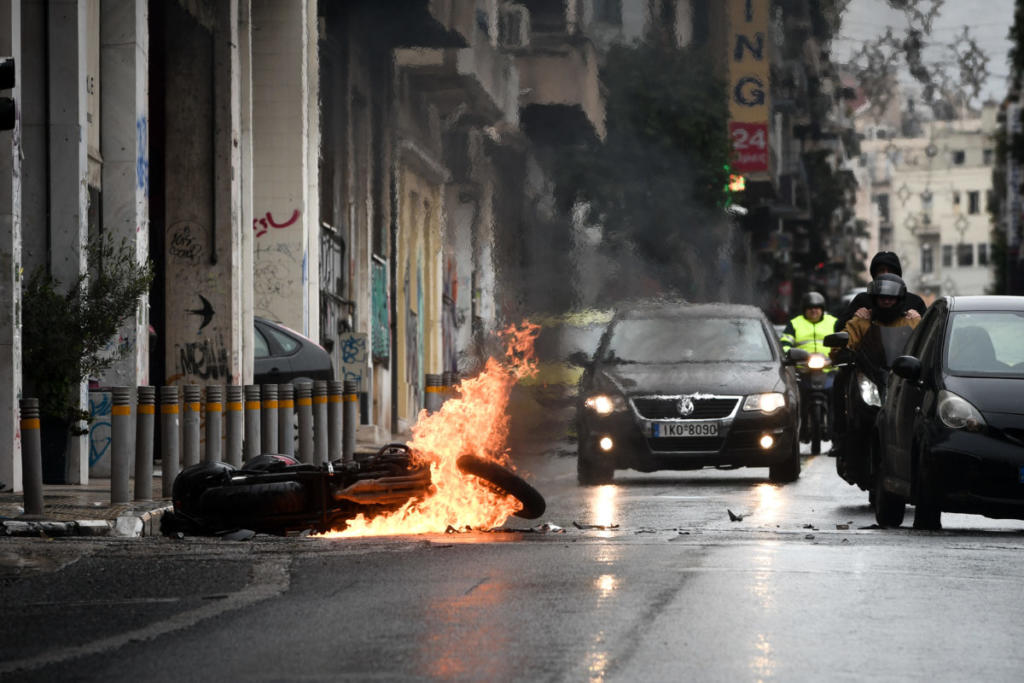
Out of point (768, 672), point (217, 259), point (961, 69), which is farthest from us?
point (961, 69)

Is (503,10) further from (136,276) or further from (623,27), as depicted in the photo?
(136,276)

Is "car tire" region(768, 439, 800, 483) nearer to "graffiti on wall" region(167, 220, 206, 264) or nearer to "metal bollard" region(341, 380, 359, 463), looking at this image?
"metal bollard" region(341, 380, 359, 463)

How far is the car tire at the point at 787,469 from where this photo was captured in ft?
60.4

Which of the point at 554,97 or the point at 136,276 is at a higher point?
the point at 554,97

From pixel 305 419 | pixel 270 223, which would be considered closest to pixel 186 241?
pixel 270 223

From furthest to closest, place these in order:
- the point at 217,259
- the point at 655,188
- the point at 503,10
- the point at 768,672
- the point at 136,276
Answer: the point at 655,188 → the point at 503,10 → the point at 217,259 → the point at 136,276 → the point at 768,672

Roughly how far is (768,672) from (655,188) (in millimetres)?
46193

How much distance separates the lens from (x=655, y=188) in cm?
5238

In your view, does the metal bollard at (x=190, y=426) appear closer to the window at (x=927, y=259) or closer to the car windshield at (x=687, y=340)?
the car windshield at (x=687, y=340)

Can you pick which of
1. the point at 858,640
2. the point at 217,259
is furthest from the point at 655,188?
the point at 858,640

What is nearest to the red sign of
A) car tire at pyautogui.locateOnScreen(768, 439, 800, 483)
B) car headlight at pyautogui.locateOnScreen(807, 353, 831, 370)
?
car headlight at pyautogui.locateOnScreen(807, 353, 831, 370)

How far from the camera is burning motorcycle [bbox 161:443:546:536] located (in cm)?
1145

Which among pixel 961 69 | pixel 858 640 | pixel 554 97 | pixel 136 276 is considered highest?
pixel 961 69

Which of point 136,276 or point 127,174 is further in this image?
point 127,174
